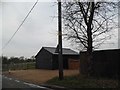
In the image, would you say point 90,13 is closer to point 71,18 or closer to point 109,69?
point 71,18

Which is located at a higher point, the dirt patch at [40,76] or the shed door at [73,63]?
the shed door at [73,63]

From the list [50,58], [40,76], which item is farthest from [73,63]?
[40,76]

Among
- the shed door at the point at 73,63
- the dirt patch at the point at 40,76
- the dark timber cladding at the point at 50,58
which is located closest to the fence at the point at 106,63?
the dirt patch at the point at 40,76

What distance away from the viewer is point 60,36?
2542cm

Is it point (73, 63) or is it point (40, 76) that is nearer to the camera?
point (40, 76)

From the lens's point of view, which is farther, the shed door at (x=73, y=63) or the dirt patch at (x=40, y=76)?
the shed door at (x=73, y=63)

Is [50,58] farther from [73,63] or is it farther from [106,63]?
[106,63]

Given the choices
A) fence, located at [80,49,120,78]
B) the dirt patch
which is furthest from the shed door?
fence, located at [80,49,120,78]

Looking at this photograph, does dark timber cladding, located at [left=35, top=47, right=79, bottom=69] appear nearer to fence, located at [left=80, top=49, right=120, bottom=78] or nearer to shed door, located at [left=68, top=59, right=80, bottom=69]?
shed door, located at [left=68, top=59, right=80, bottom=69]

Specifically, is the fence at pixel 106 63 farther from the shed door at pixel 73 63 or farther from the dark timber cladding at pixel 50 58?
the shed door at pixel 73 63

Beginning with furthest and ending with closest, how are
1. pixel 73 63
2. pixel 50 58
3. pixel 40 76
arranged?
pixel 73 63
pixel 50 58
pixel 40 76

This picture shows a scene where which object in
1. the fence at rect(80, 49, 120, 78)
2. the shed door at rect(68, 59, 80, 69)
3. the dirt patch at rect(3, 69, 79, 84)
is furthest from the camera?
the shed door at rect(68, 59, 80, 69)

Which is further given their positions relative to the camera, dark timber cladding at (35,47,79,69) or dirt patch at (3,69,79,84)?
dark timber cladding at (35,47,79,69)

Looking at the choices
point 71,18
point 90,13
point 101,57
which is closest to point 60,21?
point 71,18
